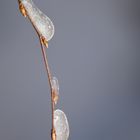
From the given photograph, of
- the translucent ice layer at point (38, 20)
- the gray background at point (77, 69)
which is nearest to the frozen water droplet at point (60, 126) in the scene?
the translucent ice layer at point (38, 20)

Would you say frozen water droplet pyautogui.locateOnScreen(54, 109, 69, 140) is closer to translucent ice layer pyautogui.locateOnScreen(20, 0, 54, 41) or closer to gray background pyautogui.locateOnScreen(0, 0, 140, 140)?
translucent ice layer pyautogui.locateOnScreen(20, 0, 54, 41)

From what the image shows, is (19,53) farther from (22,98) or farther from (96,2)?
(96,2)

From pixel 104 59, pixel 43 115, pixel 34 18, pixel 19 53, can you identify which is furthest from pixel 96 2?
pixel 34 18

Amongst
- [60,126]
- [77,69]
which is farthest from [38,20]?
[77,69]

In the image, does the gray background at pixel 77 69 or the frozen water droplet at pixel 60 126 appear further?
the gray background at pixel 77 69

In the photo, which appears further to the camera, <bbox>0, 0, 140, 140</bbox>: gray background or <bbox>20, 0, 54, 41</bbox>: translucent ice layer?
<bbox>0, 0, 140, 140</bbox>: gray background

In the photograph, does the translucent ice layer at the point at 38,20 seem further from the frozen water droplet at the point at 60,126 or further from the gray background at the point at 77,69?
the gray background at the point at 77,69

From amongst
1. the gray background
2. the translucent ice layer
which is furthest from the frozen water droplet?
the gray background

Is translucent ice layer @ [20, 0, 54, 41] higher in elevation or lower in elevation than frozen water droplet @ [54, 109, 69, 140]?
higher
